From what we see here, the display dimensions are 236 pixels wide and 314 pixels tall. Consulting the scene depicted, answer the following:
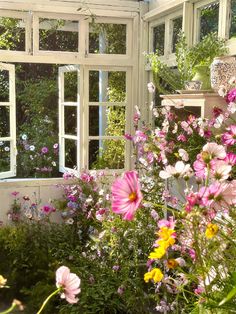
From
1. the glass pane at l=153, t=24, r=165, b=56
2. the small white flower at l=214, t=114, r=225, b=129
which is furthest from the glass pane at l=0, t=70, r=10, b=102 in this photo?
the small white flower at l=214, t=114, r=225, b=129

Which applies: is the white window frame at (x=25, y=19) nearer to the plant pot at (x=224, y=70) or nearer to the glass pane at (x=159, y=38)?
the glass pane at (x=159, y=38)

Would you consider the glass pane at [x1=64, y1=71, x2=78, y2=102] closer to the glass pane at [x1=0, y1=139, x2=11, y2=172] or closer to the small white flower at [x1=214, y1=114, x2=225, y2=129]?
the glass pane at [x1=0, y1=139, x2=11, y2=172]

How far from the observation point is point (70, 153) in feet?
15.5

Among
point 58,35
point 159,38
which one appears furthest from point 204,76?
point 58,35

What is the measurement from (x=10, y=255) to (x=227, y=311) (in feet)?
9.75

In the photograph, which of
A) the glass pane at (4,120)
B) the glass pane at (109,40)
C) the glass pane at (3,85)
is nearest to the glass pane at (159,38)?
the glass pane at (109,40)

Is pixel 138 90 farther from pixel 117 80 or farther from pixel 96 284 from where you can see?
pixel 96 284

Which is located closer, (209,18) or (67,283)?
(67,283)

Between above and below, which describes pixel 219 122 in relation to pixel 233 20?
below

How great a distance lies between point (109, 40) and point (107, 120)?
2.58 ft

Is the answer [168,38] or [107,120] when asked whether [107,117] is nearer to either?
[107,120]

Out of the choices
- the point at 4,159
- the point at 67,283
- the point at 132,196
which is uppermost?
the point at 132,196

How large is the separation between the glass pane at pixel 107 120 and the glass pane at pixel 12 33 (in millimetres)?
962

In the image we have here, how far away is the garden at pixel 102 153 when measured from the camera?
8.56ft
